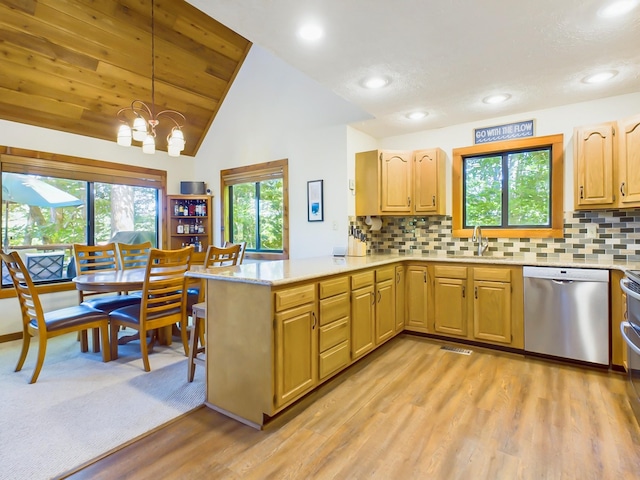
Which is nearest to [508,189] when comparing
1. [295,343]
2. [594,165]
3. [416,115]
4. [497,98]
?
[594,165]

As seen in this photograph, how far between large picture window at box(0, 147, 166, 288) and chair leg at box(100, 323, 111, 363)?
5.71 ft

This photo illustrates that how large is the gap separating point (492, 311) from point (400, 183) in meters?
1.64

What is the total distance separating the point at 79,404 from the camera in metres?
2.32

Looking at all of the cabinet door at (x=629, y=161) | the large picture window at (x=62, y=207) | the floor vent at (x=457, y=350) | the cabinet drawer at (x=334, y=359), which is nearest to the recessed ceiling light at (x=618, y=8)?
the cabinet door at (x=629, y=161)

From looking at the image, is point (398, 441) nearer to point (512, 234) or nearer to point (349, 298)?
point (349, 298)

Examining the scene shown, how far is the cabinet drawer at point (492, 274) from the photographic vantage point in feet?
10.5

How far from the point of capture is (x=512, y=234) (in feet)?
11.9

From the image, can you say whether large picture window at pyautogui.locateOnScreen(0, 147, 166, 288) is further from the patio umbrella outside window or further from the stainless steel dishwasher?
the stainless steel dishwasher

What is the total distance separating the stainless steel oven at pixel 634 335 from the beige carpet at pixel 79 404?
2.81 meters

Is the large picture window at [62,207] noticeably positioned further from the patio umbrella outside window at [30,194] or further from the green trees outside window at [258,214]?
the green trees outside window at [258,214]

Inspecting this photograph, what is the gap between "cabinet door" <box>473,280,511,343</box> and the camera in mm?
3209

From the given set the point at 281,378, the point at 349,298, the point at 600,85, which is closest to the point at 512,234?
the point at 600,85

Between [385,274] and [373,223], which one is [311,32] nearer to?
[385,274]

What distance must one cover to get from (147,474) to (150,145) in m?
2.62
